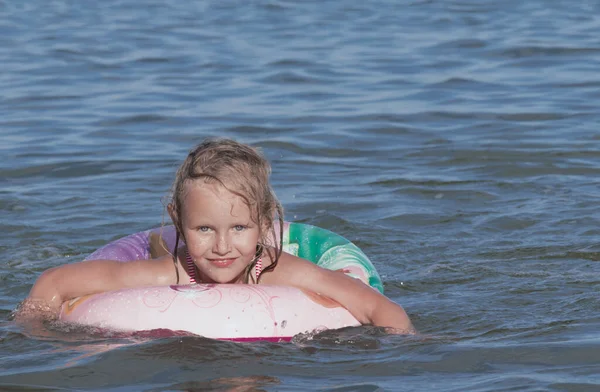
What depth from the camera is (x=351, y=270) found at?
4.84 m

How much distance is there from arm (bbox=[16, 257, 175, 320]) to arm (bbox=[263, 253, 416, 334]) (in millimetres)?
449

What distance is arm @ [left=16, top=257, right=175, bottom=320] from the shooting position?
14.4ft

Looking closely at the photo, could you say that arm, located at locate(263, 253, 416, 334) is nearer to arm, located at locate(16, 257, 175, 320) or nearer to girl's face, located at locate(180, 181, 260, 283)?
girl's face, located at locate(180, 181, 260, 283)

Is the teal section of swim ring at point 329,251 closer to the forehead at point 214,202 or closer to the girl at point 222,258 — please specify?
the girl at point 222,258

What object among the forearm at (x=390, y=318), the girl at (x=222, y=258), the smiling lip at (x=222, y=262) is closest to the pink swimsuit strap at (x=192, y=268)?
the girl at (x=222, y=258)

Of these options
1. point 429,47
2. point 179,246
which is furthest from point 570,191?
point 429,47

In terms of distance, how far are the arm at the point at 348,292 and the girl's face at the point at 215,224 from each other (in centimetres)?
29

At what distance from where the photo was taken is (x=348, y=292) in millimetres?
4418

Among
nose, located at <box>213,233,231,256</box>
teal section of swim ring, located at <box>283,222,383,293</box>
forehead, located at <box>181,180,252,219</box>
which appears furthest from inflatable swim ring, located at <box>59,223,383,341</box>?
teal section of swim ring, located at <box>283,222,383,293</box>

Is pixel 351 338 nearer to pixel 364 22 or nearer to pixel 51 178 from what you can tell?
pixel 51 178

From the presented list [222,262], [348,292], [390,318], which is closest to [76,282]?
[222,262]

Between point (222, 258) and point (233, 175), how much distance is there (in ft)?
1.00

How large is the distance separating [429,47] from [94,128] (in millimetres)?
5109

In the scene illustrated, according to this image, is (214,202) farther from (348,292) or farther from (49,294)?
(49,294)
